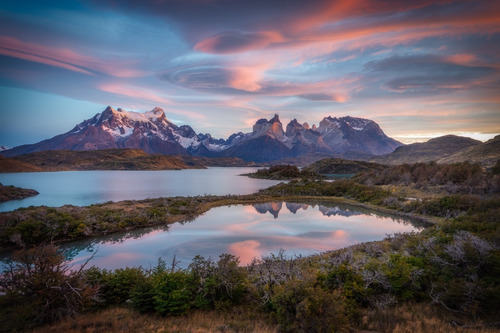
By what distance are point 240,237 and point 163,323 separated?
15.1 meters

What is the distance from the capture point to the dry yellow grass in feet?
27.0

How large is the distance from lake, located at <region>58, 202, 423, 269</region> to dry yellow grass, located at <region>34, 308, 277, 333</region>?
25.3ft

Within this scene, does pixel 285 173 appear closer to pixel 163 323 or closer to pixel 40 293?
pixel 163 323

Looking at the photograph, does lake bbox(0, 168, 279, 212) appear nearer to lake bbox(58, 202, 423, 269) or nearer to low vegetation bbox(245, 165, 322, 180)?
low vegetation bbox(245, 165, 322, 180)

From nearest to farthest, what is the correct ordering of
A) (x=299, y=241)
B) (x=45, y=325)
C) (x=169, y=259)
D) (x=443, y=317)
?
(x=45, y=325)
(x=443, y=317)
(x=169, y=259)
(x=299, y=241)

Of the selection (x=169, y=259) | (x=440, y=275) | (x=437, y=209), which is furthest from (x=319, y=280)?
(x=437, y=209)

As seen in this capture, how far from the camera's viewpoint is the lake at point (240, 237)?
19.3 meters

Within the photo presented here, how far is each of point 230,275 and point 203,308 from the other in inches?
60.1

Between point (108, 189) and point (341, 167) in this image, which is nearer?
point (108, 189)

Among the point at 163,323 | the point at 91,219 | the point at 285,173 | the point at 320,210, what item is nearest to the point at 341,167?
the point at 285,173

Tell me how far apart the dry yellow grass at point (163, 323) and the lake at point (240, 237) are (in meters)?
7.71

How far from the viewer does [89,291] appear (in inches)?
364

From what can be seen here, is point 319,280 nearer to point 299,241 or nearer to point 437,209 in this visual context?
point 299,241

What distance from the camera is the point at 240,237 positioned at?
2384cm
